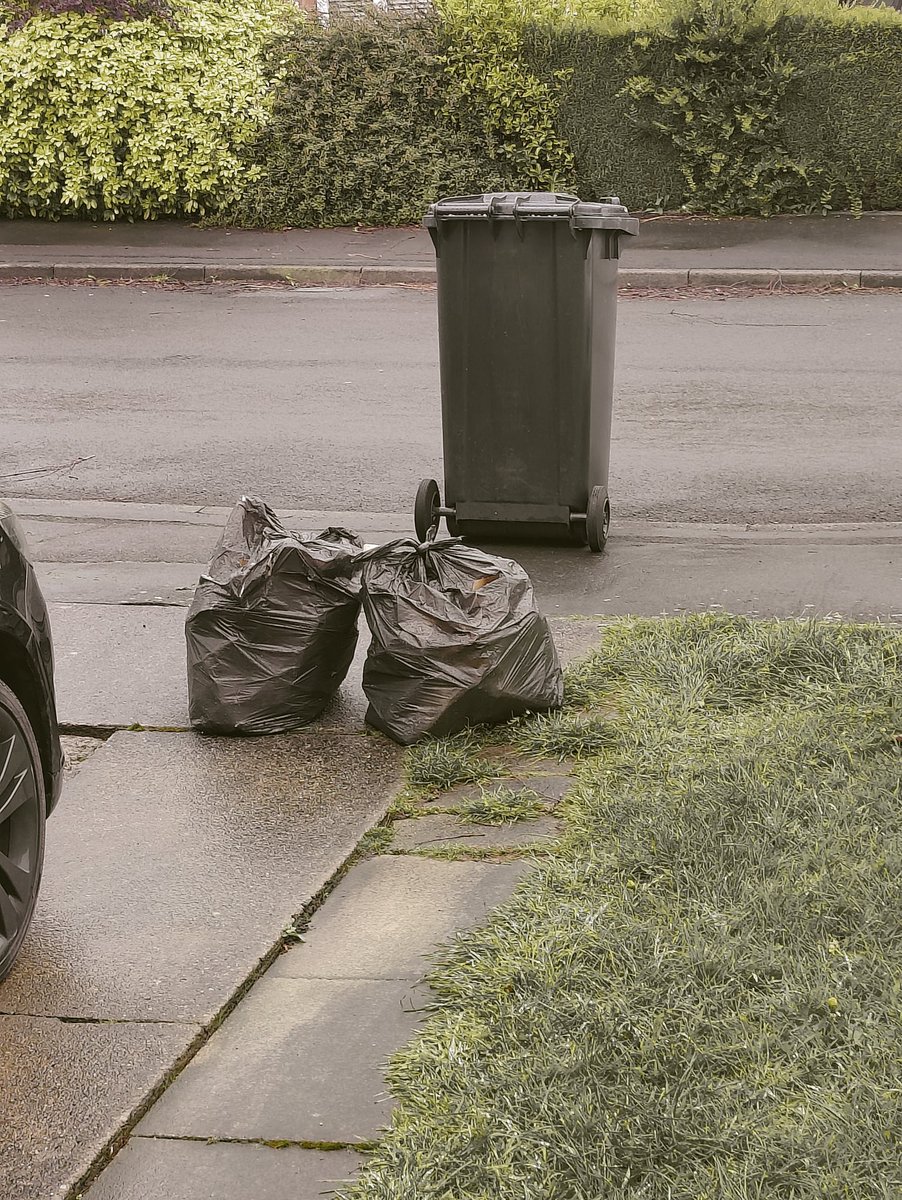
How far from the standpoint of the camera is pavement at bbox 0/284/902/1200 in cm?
296

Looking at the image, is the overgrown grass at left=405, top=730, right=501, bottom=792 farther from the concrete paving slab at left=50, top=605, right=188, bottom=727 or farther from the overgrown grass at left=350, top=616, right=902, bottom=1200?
the concrete paving slab at left=50, top=605, right=188, bottom=727

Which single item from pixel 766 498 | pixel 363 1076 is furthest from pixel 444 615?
pixel 766 498

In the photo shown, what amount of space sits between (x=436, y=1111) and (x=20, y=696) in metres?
1.45

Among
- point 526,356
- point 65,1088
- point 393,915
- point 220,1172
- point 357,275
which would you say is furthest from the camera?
point 357,275

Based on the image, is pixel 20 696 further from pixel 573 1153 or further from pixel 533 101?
pixel 533 101

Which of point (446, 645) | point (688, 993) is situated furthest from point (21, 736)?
point (688, 993)

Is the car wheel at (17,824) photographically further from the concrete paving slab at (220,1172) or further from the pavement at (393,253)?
the pavement at (393,253)

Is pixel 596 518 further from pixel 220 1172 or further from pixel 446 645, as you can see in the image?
pixel 220 1172

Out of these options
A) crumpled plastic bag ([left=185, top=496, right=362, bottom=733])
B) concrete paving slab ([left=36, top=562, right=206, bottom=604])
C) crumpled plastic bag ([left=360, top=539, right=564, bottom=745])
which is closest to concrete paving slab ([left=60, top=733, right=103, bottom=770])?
crumpled plastic bag ([left=185, top=496, right=362, bottom=733])

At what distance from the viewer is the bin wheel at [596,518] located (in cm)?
635

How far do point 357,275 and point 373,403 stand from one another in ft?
17.0

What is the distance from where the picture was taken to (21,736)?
3.40 metres

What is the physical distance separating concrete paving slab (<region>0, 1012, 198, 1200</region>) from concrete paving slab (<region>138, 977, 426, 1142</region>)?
0.08m

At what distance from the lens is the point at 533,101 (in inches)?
613
